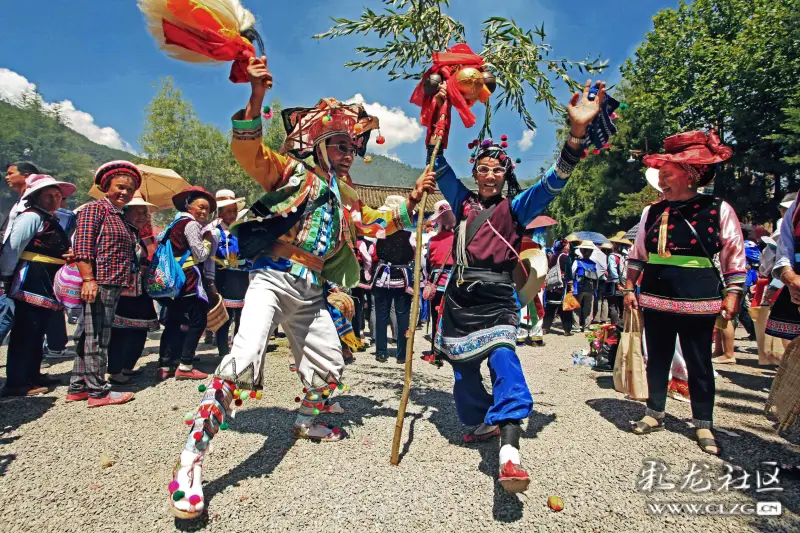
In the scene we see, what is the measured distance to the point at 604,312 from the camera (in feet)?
35.4

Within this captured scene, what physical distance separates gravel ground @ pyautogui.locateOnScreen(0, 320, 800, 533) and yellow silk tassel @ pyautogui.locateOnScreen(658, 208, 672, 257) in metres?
1.48

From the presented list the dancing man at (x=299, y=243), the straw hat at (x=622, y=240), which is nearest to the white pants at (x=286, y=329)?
the dancing man at (x=299, y=243)

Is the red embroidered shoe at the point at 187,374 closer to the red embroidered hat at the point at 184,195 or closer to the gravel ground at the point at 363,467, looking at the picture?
the gravel ground at the point at 363,467

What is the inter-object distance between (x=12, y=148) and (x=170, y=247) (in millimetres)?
58690

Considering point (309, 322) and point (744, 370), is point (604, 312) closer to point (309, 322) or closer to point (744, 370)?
point (744, 370)

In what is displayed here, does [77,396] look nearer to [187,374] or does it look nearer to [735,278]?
[187,374]

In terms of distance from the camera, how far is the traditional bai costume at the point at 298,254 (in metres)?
2.55

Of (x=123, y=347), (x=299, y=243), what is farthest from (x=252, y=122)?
(x=123, y=347)

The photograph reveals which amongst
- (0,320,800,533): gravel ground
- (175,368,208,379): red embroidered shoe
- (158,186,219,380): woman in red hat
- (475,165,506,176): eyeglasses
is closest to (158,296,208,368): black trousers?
(158,186,219,380): woman in red hat

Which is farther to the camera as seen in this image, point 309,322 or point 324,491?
point 309,322

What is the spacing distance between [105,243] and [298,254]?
2166mm

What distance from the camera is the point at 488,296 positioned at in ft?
9.71

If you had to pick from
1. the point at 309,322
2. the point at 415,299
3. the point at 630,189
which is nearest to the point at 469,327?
the point at 415,299

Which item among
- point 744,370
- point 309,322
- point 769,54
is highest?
point 769,54
